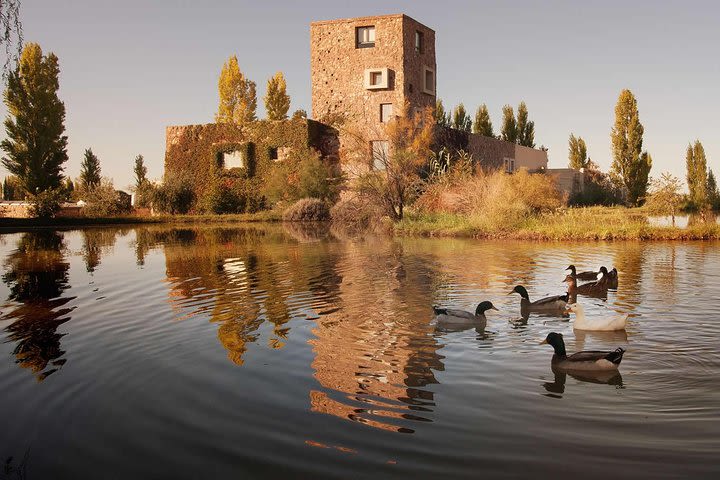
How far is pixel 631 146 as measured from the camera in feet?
161

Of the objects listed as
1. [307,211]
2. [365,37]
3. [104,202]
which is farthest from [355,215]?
[104,202]

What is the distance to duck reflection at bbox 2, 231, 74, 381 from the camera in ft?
27.0

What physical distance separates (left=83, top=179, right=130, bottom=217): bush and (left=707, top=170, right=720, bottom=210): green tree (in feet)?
143

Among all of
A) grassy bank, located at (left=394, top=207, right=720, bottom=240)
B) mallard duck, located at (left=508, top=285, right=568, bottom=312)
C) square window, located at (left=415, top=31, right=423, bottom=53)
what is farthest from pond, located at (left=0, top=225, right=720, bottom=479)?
square window, located at (left=415, top=31, right=423, bottom=53)

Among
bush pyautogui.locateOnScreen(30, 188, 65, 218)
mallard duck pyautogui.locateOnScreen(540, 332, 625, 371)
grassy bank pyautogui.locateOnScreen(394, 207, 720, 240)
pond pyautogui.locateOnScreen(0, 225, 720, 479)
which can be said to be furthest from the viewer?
bush pyautogui.locateOnScreen(30, 188, 65, 218)

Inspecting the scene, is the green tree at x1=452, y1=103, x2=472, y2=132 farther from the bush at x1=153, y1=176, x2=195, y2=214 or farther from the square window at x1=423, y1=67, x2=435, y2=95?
the bush at x1=153, y1=176, x2=195, y2=214

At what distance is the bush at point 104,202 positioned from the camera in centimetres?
4600

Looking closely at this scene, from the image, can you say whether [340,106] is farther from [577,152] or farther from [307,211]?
[577,152]

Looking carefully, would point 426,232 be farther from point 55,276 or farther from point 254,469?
point 254,469

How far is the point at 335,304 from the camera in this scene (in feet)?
37.9

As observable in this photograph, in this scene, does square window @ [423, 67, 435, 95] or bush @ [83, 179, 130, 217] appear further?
square window @ [423, 67, 435, 95]

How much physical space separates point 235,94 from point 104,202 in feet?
61.8

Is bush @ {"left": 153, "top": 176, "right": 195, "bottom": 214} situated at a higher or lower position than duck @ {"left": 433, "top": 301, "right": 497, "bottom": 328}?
higher

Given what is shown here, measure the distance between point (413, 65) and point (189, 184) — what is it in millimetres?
19510
